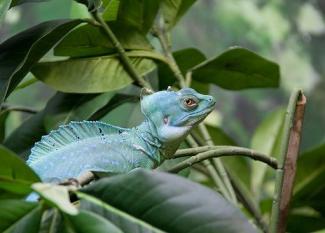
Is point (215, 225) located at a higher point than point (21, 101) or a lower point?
higher

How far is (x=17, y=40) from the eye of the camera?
1.02m

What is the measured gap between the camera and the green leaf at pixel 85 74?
3.68ft

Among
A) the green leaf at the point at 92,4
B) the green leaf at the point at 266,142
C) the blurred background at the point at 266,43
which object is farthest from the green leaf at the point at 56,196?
the blurred background at the point at 266,43

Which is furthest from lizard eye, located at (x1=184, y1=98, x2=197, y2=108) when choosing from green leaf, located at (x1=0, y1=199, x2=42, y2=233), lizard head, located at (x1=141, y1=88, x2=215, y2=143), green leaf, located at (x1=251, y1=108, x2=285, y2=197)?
green leaf, located at (x1=251, y1=108, x2=285, y2=197)

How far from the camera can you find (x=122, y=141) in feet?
3.16

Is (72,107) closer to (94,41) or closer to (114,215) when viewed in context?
(94,41)

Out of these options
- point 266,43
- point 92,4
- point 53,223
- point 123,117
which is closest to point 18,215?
point 53,223

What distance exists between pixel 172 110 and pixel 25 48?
23cm

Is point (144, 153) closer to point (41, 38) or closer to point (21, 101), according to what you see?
point (41, 38)

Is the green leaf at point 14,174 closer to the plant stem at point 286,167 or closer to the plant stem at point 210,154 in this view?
the plant stem at point 210,154

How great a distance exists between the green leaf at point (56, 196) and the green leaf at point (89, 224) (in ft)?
0.08

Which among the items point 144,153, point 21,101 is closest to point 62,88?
point 144,153

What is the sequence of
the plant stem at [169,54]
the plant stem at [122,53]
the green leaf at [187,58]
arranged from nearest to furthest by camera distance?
the plant stem at [122,53] < the plant stem at [169,54] < the green leaf at [187,58]

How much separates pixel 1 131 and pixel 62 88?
0.14 m
